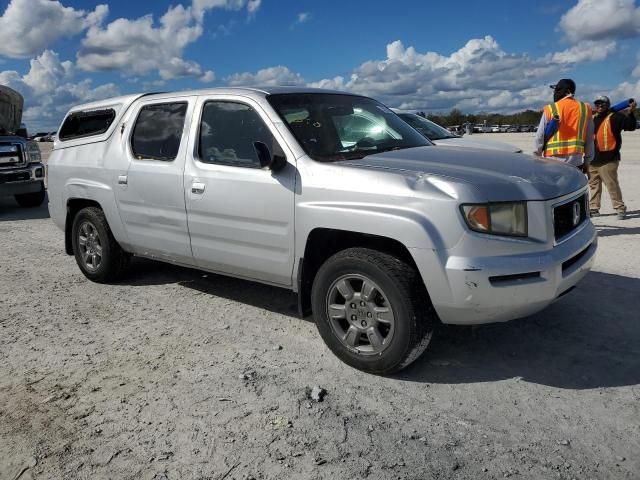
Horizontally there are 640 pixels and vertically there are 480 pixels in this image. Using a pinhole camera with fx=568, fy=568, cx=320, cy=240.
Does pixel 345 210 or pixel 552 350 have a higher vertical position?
pixel 345 210

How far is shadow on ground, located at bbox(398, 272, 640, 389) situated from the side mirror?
1.62 meters

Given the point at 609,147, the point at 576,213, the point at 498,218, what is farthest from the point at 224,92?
the point at 609,147

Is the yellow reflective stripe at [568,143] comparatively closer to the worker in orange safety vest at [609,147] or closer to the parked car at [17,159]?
the worker in orange safety vest at [609,147]

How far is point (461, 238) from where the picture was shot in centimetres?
321

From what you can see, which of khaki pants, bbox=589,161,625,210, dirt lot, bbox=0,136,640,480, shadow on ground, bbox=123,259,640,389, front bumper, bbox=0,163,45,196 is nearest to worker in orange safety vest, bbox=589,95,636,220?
khaki pants, bbox=589,161,625,210

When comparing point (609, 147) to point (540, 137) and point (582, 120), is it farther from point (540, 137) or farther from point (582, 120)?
point (540, 137)

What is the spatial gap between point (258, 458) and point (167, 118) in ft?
10.5

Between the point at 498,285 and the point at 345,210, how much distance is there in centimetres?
103

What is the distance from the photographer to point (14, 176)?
11422mm

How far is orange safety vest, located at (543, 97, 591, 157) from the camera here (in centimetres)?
670

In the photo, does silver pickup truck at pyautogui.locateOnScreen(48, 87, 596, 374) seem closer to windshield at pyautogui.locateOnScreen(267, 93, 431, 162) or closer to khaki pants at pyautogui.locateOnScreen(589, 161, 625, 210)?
windshield at pyautogui.locateOnScreen(267, 93, 431, 162)

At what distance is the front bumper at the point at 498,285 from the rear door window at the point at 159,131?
2.60 m

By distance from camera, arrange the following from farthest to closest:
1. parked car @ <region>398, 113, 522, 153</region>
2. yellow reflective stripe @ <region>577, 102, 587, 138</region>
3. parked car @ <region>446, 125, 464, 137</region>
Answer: parked car @ <region>446, 125, 464, 137</region>, parked car @ <region>398, 113, 522, 153</region>, yellow reflective stripe @ <region>577, 102, 587, 138</region>

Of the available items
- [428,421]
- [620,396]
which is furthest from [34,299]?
[620,396]
